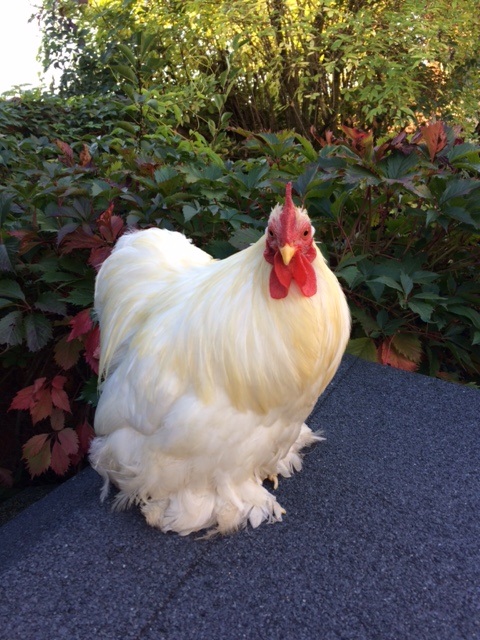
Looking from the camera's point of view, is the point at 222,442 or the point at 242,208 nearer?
the point at 222,442

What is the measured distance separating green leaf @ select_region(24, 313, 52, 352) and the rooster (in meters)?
0.61

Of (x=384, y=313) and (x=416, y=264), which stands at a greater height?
(x=416, y=264)

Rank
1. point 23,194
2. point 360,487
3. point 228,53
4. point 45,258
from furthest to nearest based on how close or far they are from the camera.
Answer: point 228,53 < point 23,194 < point 45,258 < point 360,487

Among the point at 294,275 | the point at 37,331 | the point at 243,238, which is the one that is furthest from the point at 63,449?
the point at 294,275

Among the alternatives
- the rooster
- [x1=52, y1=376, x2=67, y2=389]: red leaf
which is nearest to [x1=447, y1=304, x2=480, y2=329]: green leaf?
the rooster

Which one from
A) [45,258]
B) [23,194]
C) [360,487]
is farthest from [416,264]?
[23,194]

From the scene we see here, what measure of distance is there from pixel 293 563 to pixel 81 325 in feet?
4.39

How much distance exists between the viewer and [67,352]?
98.0 inches

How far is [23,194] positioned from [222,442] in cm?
197

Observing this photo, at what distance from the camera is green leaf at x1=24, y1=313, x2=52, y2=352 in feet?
7.61

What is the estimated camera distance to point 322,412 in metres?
2.58

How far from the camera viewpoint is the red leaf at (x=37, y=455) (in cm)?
248

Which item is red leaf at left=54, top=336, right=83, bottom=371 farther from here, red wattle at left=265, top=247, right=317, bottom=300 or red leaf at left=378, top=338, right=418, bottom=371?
red leaf at left=378, top=338, right=418, bottom=371

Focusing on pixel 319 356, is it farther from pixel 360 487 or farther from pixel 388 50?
pixel 388 50
